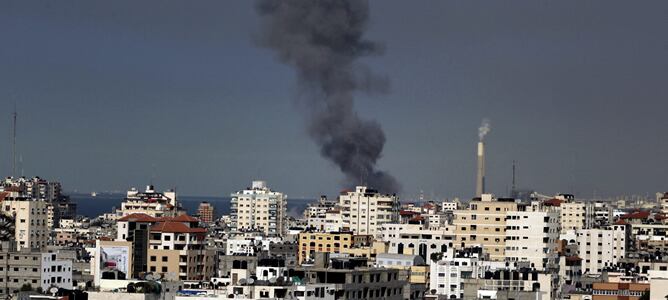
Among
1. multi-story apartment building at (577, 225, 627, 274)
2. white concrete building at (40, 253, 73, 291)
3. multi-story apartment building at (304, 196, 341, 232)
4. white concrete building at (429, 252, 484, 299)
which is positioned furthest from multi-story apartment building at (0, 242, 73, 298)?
multi-story apartment building at (304, 196, 341, 232)

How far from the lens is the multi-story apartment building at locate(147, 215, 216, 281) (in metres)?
87.8

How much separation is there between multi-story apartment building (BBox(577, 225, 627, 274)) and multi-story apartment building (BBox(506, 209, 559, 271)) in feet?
31.5

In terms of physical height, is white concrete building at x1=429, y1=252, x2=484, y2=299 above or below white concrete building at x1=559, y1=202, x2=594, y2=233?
below

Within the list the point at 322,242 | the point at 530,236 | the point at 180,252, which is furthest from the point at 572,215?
the point at 180,252

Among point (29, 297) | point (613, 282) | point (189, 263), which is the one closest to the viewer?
point (29, 297)

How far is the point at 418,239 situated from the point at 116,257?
2115 centimetres

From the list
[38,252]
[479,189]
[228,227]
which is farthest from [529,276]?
[228,227]

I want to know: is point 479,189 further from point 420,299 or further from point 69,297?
point 69,297

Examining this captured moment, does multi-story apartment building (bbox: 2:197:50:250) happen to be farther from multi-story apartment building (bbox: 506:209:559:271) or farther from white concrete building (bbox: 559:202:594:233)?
white concrete building (bbox: 559:202:594:233)

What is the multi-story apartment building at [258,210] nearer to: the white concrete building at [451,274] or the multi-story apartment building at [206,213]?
the multi-story apartment building at [206,213]

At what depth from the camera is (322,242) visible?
345 ft

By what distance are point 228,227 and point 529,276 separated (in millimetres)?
85178

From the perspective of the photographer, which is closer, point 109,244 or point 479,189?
point 109,244

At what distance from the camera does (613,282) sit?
76000 mm
